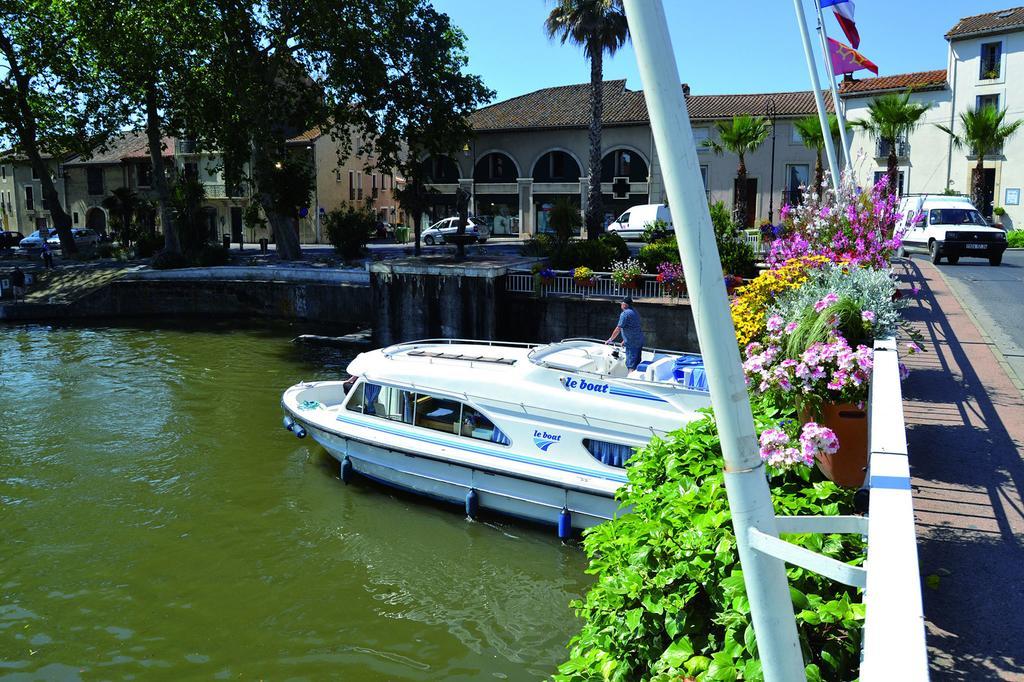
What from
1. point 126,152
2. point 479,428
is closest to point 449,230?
point 126,152

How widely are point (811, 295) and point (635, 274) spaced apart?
15.5 meters

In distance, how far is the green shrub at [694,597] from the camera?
10.8ft

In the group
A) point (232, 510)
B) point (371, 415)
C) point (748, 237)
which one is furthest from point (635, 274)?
point (232, 510)

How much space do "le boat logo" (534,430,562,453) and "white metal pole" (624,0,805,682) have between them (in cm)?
997

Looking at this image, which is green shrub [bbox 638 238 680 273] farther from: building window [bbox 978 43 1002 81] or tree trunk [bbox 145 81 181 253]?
building window [bbox 978 43 1002 81]

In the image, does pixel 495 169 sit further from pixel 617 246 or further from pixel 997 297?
pixel 997 297

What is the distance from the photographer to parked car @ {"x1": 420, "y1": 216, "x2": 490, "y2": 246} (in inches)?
1813

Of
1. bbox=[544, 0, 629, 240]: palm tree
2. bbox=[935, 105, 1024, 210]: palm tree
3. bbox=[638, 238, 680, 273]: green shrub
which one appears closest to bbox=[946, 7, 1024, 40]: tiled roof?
bbox=[935, 105, 1024, 210]: palm tree

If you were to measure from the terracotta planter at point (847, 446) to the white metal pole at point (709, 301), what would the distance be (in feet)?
9.46

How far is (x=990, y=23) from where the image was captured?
44000 millimetres

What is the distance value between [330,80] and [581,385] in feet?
78.8

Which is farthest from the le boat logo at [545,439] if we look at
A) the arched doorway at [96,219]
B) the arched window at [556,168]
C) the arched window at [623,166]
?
the arched doorway at [96,219]

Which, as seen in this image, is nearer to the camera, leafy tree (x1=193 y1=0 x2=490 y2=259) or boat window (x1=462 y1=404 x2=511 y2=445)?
boat window (x1=462 y1=404 x2=511 y2=445)

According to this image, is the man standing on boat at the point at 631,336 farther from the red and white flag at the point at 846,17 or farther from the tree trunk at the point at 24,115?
the tree trunk at the point at 24,115
